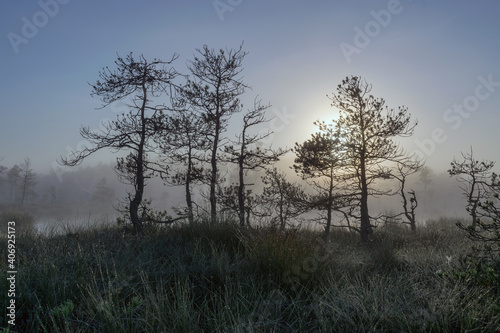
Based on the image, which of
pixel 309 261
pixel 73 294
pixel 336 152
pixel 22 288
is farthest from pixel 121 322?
pixel 336 152

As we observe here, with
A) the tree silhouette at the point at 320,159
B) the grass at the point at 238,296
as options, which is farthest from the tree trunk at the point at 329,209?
the grass at the point at 238,296

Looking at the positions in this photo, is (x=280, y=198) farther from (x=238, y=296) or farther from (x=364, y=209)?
(x=238, y=296)

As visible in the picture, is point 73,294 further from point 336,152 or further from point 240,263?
point 336,152

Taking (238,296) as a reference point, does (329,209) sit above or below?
above

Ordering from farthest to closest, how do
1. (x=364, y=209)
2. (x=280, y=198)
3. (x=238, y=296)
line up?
(x=280, y=198) < (x=364, y=209) < (x=238, y=296)

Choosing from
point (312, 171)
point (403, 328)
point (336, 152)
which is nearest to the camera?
point (403, 328)

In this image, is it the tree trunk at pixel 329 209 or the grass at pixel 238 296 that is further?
the tree trunk at pixel 329 209

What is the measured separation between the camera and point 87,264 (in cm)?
511

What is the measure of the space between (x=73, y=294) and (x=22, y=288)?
2.35 feet

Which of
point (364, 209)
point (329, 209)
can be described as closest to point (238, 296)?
point (364, 209)

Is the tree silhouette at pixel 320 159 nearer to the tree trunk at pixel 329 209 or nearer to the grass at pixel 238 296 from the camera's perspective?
the tree trunk at pixel 329 209

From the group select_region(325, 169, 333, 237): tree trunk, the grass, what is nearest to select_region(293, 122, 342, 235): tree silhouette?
select_region(325, 169, 333, 237): tree trunk

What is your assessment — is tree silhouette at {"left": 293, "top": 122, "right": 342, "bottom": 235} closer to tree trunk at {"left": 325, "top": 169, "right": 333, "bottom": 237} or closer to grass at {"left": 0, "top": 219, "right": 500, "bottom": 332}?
tree trunk at {"left": 325, "top": 169, "right": 333, "bottom": 237}

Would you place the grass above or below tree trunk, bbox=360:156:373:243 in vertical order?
below
